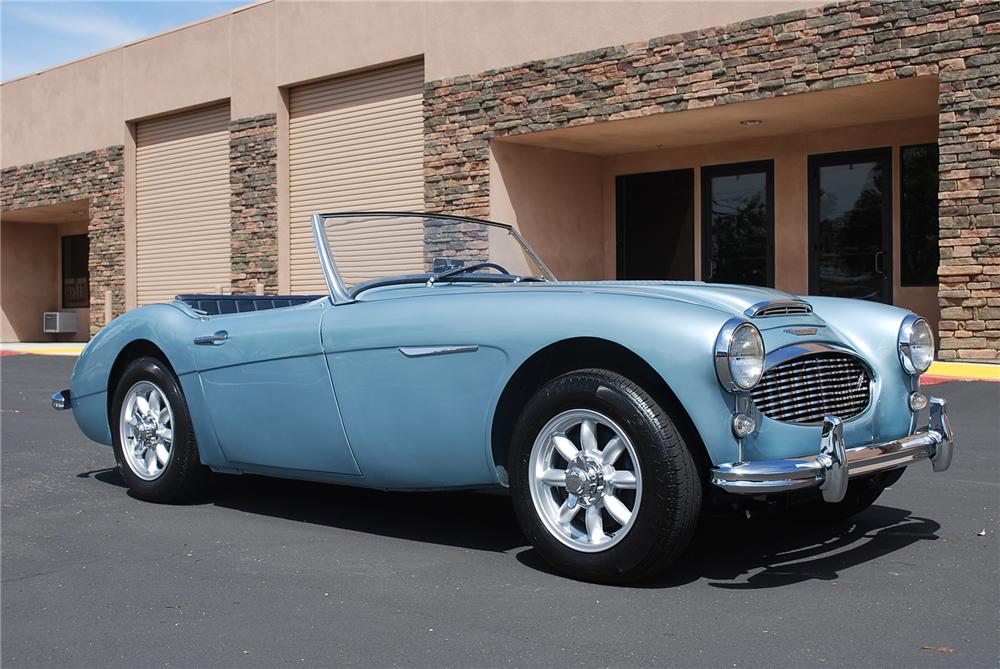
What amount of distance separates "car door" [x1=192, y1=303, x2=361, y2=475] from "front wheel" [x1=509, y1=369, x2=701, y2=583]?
94 cm

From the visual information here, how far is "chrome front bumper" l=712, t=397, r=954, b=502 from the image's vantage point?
332 cm

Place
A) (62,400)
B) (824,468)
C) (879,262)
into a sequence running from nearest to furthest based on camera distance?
(824,468)
(62,400)
(879,262)

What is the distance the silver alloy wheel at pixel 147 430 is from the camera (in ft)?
17.2

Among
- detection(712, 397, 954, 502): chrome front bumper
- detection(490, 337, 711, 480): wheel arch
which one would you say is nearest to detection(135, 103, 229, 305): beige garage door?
detection(490, 337, 711, 480): wheel arch

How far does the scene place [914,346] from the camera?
4.27 metres

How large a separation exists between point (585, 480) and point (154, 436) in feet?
8.46

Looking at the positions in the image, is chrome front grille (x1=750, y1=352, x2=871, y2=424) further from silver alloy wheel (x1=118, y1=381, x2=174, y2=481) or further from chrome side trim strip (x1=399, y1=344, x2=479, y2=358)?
silver alloy wheel (x1=118, y1=381, x2=174, y2=481)

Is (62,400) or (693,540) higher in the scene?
(62,400)

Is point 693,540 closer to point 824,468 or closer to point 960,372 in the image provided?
point 824,468

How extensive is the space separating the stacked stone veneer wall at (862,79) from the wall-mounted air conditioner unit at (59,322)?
52.3 ft

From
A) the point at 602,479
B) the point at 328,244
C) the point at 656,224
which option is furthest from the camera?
the point at 656,224

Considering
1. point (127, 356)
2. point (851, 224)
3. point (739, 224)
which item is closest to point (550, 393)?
point (127, 356)

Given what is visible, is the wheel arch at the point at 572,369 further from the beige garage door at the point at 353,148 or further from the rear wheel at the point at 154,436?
the beige garage door at the point at 353,148

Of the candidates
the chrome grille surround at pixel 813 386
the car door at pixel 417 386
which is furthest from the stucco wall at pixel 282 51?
the car door at pixel 417 386
